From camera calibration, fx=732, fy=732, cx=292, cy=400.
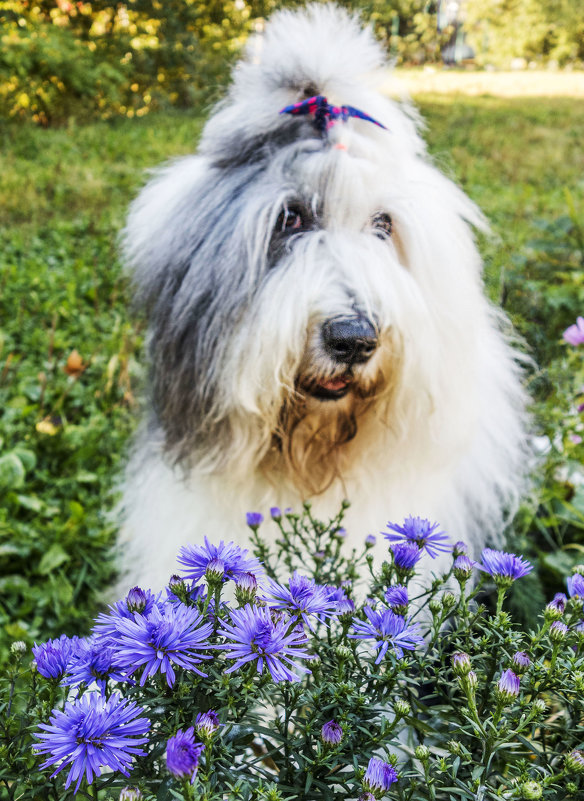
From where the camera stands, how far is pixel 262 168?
6.11 ft

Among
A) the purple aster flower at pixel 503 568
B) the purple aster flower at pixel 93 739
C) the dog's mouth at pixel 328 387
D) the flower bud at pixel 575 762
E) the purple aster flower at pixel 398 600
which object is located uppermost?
the purple aster flower at pixel 503 568

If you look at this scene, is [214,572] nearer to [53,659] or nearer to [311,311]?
[53,659]

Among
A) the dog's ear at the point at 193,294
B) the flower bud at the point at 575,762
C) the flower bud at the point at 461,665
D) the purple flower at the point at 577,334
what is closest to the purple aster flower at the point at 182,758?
the flower bud at the point at 461,665

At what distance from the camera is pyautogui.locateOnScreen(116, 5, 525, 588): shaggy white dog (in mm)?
1694

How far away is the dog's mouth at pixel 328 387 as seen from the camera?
1.69 meters

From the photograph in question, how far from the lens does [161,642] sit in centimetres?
61

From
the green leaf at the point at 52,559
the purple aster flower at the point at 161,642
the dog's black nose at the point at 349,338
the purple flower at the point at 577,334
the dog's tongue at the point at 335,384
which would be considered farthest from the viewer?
the green leaf at the point at 52,559

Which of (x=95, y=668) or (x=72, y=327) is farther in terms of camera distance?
(x=72, y=327)

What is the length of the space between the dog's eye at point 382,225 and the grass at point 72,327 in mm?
630

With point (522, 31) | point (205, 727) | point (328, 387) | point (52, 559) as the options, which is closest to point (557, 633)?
point (205, 727)

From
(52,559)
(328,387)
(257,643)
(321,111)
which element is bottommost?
(52,559)

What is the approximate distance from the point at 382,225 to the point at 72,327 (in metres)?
2.43

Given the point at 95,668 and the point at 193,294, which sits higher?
the point at 95,668

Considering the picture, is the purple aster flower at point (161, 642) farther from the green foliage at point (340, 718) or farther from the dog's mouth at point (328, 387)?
the dog's mouth at point (328, 387)
